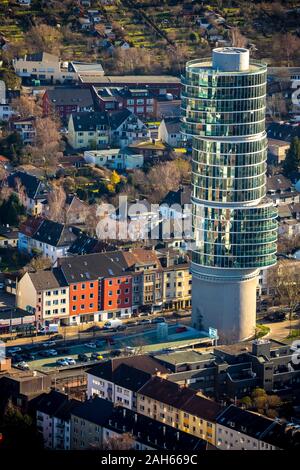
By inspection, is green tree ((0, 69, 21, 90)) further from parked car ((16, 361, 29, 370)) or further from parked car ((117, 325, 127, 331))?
parked car ((16, 361, 29, 370))

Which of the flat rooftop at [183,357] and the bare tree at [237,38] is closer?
the flat rooftop at [183,357]

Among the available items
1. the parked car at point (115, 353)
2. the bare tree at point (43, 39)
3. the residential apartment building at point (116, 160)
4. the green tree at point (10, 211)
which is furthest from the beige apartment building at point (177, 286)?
the bare tree at point (43, 39)

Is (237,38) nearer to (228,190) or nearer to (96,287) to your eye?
(96,287)

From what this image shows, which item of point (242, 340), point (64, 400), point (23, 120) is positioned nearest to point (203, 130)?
point (242, 340)

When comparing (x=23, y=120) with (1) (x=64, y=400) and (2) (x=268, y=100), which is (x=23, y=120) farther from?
(1) (x=64, y=400)

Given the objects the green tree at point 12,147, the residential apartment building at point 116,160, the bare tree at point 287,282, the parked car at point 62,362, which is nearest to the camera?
the parked car at point 62,362

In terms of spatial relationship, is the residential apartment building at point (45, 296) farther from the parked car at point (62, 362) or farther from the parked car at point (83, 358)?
the parked car at point (62, 362)

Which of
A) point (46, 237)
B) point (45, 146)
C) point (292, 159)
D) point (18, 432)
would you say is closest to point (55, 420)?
point (18, 432)
